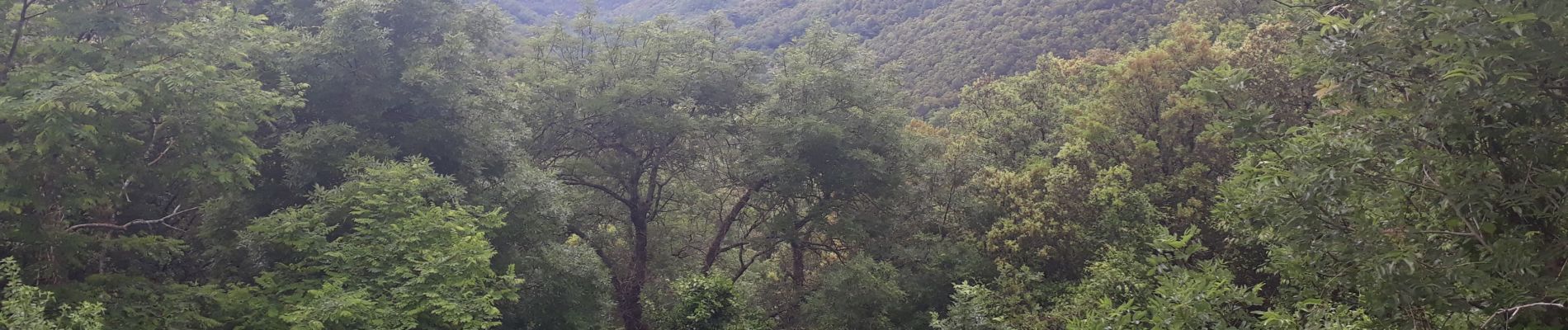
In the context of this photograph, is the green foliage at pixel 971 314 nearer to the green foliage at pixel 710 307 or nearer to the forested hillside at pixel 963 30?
the green foliage at pixel 710 307

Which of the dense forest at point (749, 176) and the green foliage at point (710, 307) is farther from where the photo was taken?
the green foliage at point (710, 307)

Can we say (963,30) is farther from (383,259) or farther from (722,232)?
(383,259)

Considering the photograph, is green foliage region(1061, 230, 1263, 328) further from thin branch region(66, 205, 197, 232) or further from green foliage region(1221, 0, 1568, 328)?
thin branch region(66, 205, 197, 232)

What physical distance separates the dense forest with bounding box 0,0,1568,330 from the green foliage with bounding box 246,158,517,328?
2.7 inches

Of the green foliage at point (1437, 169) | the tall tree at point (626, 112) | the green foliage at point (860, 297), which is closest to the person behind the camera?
the green foliage at point (1437, 169)

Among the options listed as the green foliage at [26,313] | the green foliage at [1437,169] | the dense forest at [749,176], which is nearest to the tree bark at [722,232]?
the dense forest at [749,176]

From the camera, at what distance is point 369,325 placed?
9.29 m

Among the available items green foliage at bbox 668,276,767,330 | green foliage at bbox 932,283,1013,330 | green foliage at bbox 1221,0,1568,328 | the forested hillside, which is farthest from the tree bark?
the forested hillside

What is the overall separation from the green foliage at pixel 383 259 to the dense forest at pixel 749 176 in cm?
7

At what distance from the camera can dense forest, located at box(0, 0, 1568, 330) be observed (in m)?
6.66

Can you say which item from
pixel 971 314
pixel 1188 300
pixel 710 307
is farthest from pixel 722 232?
pixel 1188 300

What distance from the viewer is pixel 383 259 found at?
35.0ft

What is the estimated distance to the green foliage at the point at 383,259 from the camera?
371 inches

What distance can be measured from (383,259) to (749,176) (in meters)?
9.90
